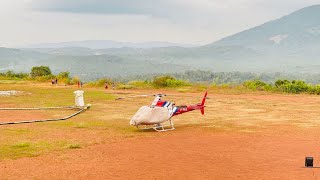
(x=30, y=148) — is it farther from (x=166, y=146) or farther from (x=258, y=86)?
(x=258, y=86)

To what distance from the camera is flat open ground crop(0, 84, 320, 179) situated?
12102mm

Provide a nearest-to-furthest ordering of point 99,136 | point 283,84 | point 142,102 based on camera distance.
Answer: point 99,136 < point 142,102 < point 283,84

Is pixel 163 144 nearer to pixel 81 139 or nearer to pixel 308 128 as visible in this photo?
pixel 81 139

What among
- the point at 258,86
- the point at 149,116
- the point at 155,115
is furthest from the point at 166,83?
the point at 149,116

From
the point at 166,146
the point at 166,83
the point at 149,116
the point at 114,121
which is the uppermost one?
the point at 166,83

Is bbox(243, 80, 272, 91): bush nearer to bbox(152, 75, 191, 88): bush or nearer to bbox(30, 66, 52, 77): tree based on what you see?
bbox(152, 75, 191, 88): bush

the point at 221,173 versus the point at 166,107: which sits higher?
the point at 166,107

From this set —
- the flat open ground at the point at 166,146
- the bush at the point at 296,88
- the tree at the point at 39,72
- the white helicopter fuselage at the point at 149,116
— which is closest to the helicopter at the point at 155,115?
the white helicopter fuselage at the point at 149,116

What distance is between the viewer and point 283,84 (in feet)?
138

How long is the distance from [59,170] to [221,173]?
4497 mm

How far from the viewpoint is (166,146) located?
1541cm

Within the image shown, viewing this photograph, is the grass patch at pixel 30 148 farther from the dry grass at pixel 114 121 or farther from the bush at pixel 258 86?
the bush at pixel 258 86

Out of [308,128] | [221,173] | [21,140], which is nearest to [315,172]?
[221,173]

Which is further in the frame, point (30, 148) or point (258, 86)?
point (258, 86)
